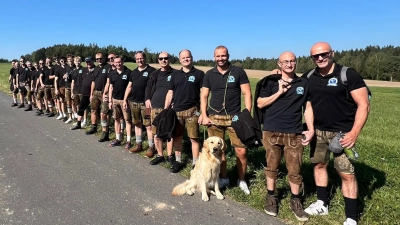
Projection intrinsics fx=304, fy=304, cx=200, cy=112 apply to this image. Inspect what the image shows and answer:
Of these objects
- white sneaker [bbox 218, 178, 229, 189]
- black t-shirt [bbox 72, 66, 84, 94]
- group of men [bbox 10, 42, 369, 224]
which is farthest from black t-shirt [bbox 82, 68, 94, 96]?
white sneaker [bbox 218, 178, 229, 189]

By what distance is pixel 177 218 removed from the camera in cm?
379

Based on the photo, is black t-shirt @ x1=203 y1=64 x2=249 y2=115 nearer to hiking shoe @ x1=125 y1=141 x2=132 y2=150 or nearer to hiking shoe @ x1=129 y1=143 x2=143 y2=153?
hiking shoe @ x1=129 y1=143 x2=143 y2=153

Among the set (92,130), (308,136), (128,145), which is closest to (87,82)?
(92,130)

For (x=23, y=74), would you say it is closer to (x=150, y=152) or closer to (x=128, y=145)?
(x=128, y=145)

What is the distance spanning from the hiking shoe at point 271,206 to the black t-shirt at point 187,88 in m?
2.17

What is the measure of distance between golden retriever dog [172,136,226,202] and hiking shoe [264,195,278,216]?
2.26 feet

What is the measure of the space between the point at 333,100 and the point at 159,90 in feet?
11.0

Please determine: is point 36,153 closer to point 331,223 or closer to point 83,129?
point 83,129

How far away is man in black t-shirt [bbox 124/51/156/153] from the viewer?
6460 mm

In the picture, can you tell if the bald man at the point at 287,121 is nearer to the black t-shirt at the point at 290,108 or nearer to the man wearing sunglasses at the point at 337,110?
the black t-shirt at the point at 290,108

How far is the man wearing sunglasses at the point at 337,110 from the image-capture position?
3.35 meters

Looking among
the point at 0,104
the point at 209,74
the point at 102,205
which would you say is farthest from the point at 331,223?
the point at 0,104

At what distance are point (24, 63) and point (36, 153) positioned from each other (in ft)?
30.0

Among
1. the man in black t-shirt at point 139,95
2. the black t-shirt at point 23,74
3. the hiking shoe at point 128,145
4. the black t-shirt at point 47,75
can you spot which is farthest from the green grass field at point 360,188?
the black t-shirt at point 23,74
